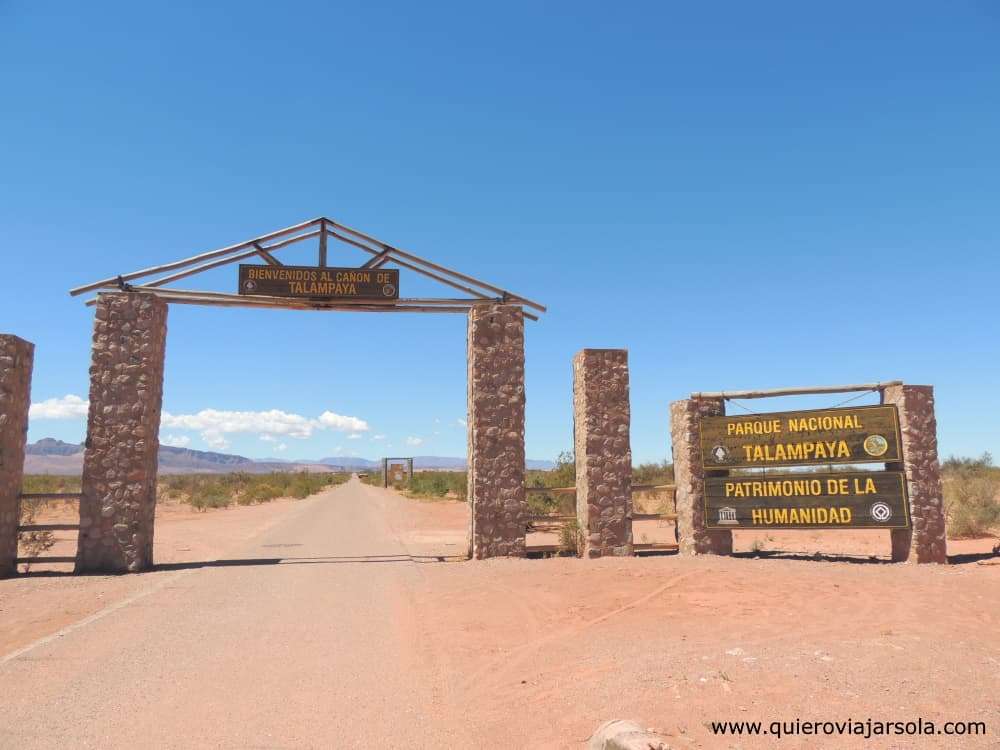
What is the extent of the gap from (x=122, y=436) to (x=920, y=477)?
1539 cm

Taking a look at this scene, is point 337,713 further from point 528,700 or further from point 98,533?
point 98,533

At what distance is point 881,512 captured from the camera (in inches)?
477

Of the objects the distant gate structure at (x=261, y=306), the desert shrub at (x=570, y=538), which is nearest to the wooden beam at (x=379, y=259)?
the distant gate structure at (x=261, y=306)

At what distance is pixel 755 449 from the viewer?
13141 millimetres

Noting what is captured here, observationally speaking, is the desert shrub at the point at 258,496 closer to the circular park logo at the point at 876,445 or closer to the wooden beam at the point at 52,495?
the wooden beam at the point at 52,495

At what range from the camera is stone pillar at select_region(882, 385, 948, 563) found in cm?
1196

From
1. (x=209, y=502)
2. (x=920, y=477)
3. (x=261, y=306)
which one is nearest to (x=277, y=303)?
(x=261, y=306)

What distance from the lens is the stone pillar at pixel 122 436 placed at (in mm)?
12148

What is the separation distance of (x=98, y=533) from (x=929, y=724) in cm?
1317

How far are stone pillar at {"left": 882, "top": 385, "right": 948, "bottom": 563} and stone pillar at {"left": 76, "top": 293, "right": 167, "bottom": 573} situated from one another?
14.5m

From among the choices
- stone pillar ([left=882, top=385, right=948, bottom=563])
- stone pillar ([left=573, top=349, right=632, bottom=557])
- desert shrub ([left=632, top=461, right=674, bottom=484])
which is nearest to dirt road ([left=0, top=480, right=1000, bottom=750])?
stone pillar ([left=882, top=385, right=948, bottom=563])

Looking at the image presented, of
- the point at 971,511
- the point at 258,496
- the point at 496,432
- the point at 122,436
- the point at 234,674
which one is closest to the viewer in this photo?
the point at 234,674

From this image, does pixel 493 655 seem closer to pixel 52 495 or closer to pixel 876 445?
pixel 876 445

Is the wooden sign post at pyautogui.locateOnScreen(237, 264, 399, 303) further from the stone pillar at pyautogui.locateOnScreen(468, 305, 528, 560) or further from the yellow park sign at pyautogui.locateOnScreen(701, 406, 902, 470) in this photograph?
the yellow park sign at pyautogui.locateOnScreen(701, 406, 902, 470)
